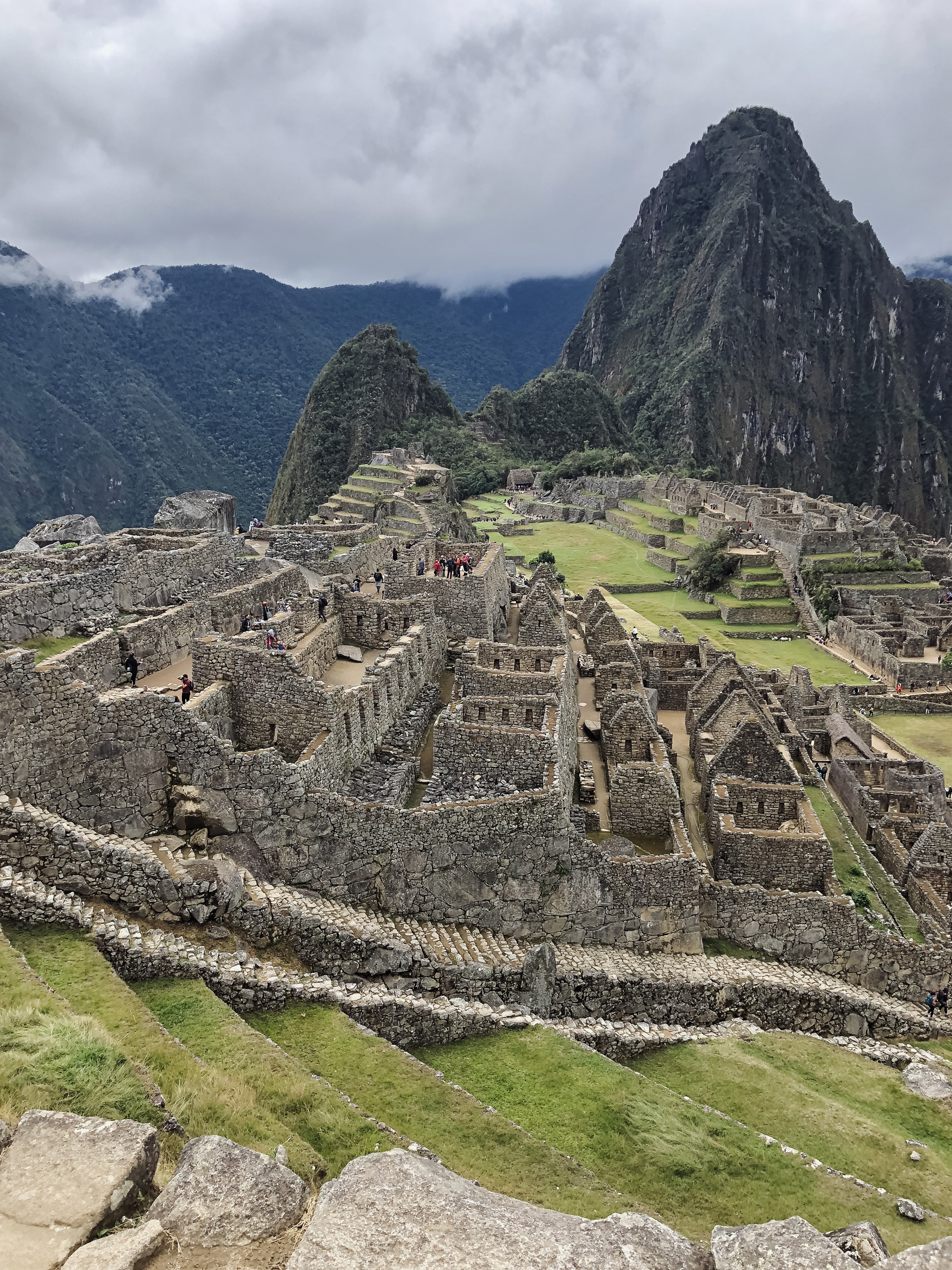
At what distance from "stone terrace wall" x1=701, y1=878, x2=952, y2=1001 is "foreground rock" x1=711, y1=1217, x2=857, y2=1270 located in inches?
411

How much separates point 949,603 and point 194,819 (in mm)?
64547

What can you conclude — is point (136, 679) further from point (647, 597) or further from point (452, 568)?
point (647, 597)

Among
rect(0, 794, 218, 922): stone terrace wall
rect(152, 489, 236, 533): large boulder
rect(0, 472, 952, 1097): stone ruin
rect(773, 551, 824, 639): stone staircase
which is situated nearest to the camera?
rect(0, 794, 218, 922): stone terrace wall

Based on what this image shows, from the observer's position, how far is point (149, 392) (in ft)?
313

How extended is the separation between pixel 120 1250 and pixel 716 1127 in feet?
23.9

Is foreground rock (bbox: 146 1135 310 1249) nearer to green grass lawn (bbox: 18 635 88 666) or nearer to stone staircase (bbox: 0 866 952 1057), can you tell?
stone staircase (bbox: 0 866 952 1057)

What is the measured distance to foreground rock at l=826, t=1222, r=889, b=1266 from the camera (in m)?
6.52

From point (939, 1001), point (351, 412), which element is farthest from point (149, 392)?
point (939, 1001)

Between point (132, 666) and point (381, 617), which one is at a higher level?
point (381, 617)

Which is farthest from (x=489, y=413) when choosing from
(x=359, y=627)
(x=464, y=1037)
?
(x=464, y=1037)

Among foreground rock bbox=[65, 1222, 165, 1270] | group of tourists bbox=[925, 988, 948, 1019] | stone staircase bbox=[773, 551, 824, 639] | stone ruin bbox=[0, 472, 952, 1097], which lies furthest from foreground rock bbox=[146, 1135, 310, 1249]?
stone staircase bbox=[773, 551, 824, 639]

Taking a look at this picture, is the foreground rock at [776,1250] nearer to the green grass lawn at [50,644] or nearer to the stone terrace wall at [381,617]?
the green grass lawn at [50,644]

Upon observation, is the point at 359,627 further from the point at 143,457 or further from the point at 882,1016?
the point at 143,457

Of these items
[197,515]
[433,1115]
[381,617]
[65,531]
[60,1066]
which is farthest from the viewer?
[197,515]
